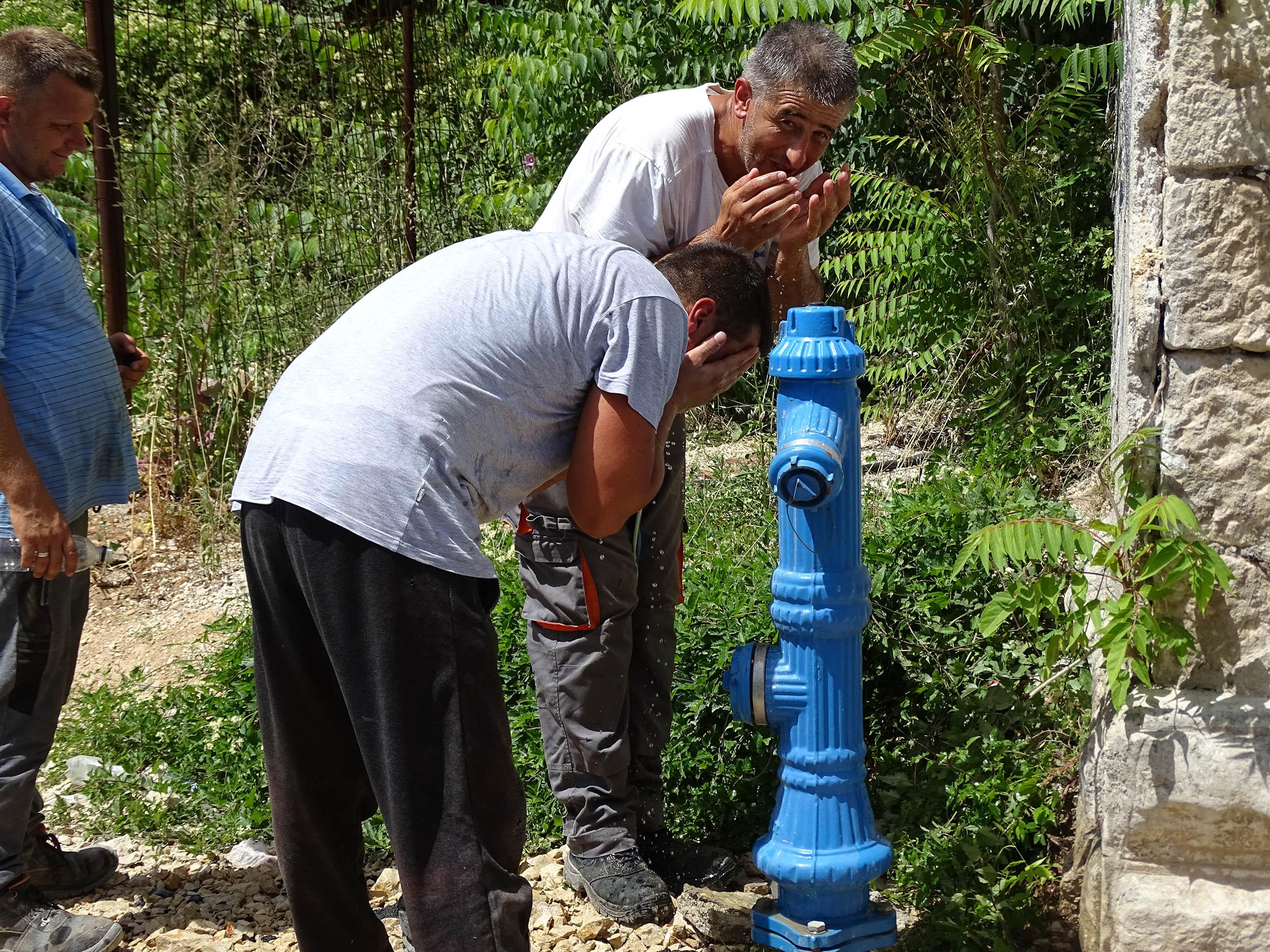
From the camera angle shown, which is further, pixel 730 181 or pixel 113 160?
pixel 113 160

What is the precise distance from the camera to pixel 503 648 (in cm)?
396

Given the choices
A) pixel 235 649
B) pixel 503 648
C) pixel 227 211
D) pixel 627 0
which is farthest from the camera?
pixel 627 0

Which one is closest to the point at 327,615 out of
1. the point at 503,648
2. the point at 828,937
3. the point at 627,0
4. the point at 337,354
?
the point at 337,354

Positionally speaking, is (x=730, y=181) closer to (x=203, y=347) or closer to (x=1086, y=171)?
(x=1086, y=171)

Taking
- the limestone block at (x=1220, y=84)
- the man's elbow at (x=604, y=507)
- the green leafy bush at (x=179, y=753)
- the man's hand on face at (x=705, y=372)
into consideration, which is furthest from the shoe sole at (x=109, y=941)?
the limestone block at (x=1220, y=84)

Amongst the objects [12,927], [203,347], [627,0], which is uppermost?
[627,0]

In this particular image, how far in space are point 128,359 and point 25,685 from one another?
3.11 feet

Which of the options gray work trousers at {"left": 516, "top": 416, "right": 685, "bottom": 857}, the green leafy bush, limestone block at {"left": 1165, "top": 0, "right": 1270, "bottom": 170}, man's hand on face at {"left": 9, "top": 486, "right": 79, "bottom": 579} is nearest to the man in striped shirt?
man's hand on face at {"left": 9, "top": 486, "right": 79, "bottom": 579}

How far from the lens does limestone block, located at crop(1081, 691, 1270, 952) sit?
2.38 meters

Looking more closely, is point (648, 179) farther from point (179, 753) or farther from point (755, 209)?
point (179, 753)

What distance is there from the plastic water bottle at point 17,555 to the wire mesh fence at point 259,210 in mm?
2626

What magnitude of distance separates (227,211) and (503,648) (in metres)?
2.84

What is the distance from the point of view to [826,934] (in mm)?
2604

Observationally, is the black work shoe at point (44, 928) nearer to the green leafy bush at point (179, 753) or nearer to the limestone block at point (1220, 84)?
the green leafy bush at point (179, 753)
